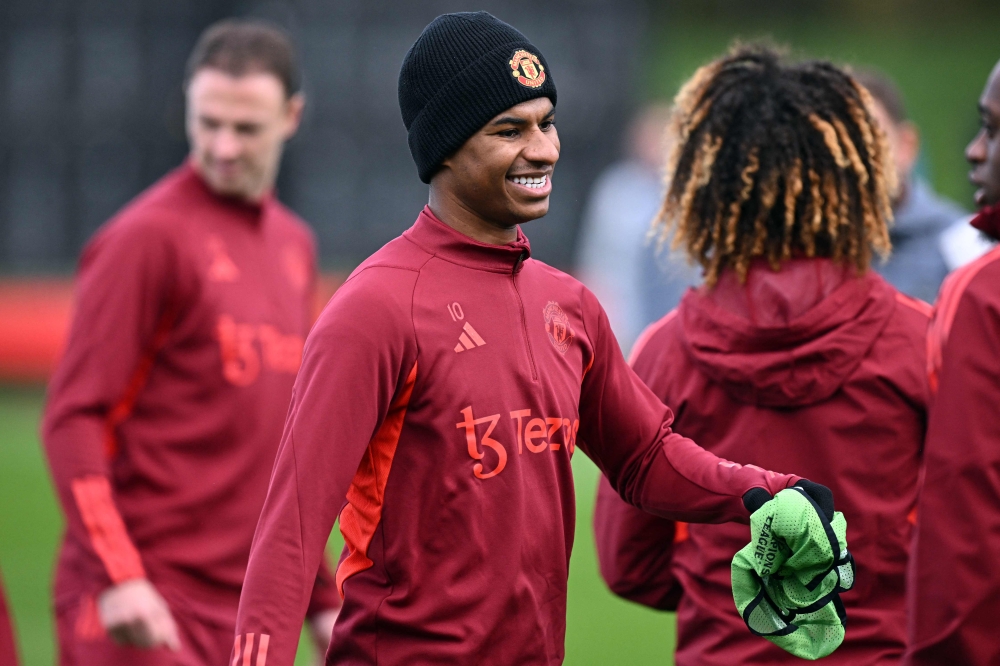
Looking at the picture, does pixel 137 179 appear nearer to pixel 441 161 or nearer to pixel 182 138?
pixel 182 138

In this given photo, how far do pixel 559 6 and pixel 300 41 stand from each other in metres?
2.80

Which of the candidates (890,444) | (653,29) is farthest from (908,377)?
(653,29)

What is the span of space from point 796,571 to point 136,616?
1.81 metres

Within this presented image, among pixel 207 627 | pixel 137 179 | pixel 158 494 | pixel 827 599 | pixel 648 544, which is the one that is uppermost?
pixel 827 599

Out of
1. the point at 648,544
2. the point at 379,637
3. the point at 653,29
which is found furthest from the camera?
the point at 653,29

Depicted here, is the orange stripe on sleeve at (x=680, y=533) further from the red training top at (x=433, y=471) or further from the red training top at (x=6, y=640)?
the red training top at (x=6, y=640)

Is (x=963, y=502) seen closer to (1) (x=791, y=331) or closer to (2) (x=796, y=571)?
(2) (x=796, y=571)

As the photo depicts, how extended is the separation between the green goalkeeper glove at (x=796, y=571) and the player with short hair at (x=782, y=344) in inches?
12.2

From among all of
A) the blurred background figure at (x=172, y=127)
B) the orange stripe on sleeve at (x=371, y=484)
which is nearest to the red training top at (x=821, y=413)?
the orange stripe on sleeve at (x=371, y=484)

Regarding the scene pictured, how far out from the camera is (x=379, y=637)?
8.45ft

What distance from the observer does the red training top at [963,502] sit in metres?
2.67

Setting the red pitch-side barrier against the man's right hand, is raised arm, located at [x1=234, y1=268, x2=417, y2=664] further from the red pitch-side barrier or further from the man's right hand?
the red pitch-side barrier

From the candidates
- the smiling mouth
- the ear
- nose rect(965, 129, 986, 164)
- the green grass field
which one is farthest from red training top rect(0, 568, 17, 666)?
the green grass field

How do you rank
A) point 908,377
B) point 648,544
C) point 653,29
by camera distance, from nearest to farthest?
1. point 908,377
2. point 648,544
3. point 653,29
